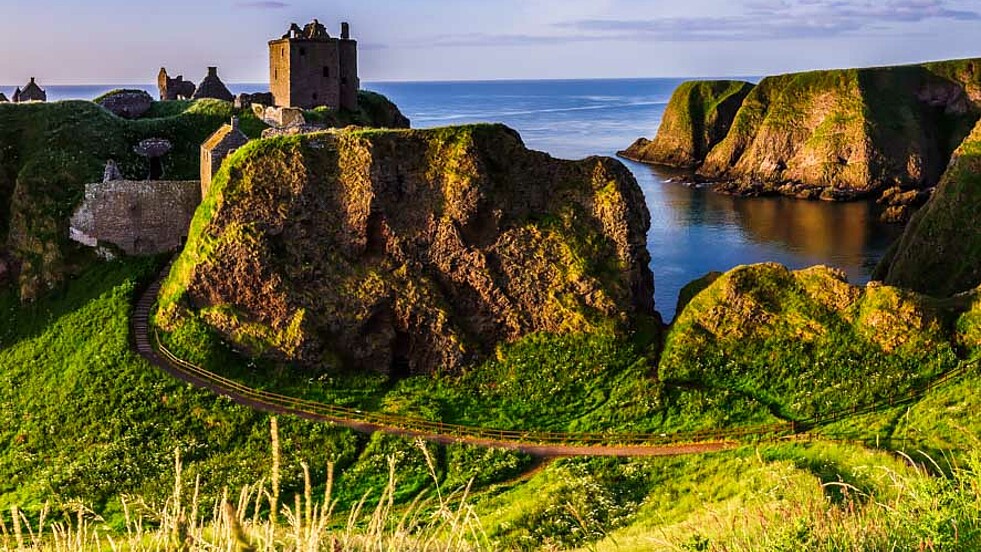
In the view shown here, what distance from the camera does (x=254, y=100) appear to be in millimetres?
54750

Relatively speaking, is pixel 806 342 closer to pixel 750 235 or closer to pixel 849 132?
pixel 750 235

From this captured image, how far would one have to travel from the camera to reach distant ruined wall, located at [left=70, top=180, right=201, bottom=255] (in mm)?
38719

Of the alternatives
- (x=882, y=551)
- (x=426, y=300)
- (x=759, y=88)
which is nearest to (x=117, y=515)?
(x=426, y=300)

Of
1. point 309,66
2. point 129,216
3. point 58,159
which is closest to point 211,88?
point 309,66

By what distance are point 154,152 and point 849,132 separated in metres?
93.6

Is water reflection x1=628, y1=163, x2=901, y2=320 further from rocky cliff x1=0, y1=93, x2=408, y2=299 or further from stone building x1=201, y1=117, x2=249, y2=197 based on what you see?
rocky cliff x1=0, y1=93, x2=408, y2=299

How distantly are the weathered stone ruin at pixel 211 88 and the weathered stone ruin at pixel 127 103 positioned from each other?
7430 mm

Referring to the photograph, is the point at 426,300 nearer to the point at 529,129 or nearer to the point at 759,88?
the point at 759,88

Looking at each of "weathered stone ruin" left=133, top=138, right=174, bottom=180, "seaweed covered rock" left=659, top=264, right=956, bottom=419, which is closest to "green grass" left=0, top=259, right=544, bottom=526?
"seaweed covered rock" left=659, top=264, right=956, bottom=419

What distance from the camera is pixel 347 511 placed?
27000 millimetres

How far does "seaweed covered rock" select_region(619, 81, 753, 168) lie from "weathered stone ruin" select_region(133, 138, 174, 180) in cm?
10532

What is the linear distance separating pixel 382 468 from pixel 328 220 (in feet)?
35.5

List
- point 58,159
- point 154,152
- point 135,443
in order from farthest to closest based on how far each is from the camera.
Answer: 1. point 154,152
2. point 58,159
3. point 135,443

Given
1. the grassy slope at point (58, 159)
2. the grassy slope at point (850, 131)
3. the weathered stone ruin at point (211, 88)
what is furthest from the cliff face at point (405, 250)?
the grassy slope at point (850, 131)
